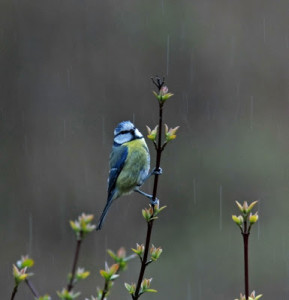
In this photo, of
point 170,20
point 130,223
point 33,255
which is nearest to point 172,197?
point 130,223

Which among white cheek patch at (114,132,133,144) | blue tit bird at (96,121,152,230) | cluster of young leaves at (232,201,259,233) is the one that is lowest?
cluster of young leaves at (232,201,259,233)

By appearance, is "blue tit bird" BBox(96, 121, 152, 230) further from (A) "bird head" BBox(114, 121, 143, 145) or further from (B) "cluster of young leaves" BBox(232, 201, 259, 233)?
(B) "cluster of young leaves" BBox(232, 201, 259, 233)

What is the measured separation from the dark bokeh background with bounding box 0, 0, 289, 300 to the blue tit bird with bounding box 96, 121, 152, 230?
213 inches

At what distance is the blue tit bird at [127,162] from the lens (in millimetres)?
2596

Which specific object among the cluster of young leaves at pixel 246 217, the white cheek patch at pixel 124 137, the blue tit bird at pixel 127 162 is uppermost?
→ the white cheek patch at pixel 124 137

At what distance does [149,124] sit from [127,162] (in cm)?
638

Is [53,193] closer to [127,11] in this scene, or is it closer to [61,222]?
[61,222]

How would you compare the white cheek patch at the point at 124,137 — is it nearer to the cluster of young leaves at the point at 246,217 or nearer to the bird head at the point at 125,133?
the bird head at the point at 125,133

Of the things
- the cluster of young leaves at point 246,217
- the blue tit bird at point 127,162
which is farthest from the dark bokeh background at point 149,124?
the cluster of young leaves at point 246,217

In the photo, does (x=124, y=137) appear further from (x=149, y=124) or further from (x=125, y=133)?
(x=149, y=124)

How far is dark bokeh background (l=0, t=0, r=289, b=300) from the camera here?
8.43 metres

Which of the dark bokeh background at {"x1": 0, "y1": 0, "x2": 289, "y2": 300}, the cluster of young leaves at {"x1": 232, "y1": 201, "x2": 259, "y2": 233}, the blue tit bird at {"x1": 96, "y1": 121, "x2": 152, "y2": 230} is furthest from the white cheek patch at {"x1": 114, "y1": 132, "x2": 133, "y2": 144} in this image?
the dark bokeh background at {"x1": 0, "y1": 0, "x2": 289, "y2": 300}

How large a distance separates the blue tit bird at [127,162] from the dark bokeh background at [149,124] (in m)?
5.42

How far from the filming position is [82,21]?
977 centimetres
